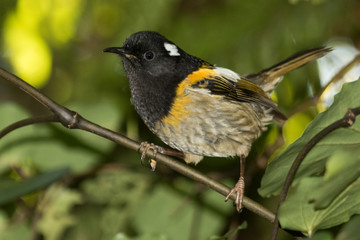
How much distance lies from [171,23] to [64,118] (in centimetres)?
253

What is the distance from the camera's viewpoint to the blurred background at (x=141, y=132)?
11.4 feet

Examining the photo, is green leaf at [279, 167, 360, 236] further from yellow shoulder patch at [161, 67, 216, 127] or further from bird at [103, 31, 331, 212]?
yellow shoulder patch at [161, 67, 216, 127]

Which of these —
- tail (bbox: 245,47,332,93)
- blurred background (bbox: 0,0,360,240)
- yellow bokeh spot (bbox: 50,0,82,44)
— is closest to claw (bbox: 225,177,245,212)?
blurred background (bbox: 0,0,360,240)

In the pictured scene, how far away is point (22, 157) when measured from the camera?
3.33 meters

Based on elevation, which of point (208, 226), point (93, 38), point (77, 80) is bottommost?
point (208, 226)

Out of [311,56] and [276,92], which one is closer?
[311,56]

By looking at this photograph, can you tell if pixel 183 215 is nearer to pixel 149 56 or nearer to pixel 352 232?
pixel 149 56

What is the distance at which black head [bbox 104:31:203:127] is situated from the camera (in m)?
3.20

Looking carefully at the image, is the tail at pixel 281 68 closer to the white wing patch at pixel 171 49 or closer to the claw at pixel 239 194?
the white wing patch at pixel 171 49

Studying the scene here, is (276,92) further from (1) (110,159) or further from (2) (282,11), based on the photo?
(1) (110,159)

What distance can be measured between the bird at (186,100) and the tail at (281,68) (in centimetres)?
45

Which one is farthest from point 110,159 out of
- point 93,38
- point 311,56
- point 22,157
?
point 93,38

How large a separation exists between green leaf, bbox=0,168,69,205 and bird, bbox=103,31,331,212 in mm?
648

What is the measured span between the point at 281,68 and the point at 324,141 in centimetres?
191
